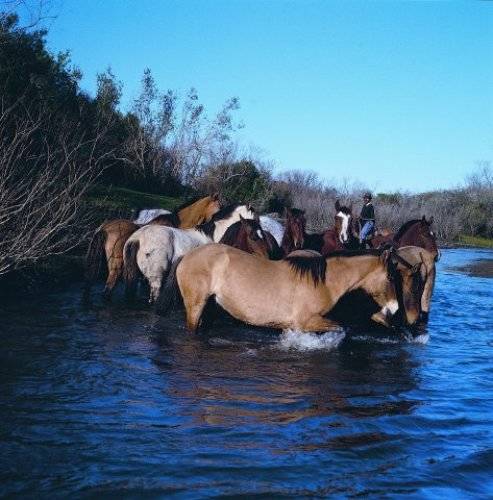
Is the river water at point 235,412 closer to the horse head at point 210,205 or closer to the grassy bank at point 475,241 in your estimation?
the horse head at point 210,205

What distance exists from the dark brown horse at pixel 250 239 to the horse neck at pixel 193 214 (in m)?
2.45


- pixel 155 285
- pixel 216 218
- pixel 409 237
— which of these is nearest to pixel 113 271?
pixel 155 285

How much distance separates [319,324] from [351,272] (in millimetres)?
793

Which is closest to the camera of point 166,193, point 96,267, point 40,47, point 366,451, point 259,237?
point 366,451

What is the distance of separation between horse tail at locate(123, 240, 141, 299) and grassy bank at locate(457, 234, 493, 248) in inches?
1444

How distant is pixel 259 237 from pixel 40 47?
47.8ft

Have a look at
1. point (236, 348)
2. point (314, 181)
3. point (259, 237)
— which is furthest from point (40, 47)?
point (314, 181)

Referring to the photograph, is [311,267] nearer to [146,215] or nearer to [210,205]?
[210,205]

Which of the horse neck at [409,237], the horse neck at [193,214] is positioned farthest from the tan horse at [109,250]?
the horse neck at [409,237]

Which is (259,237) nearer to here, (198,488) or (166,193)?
(198,488)

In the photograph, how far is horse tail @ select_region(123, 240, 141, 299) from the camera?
10.3 metres

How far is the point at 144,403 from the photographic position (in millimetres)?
5539

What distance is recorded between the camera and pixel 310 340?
7.63m

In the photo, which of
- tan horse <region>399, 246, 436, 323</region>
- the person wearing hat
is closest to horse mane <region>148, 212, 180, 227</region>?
the person wearing hat
